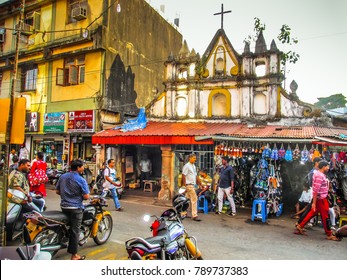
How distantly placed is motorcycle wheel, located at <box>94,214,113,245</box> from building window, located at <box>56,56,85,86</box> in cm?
1010

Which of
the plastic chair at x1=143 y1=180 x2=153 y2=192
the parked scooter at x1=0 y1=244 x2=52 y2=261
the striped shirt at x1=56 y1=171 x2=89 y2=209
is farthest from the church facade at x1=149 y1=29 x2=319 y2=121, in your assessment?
the parked scooter at x1=0 y1=244 x2=52 y2=261

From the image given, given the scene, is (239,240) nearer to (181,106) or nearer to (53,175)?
(181,106)

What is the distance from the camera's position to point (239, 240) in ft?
19.2

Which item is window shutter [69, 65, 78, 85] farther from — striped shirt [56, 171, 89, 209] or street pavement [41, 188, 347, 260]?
striped shirt [56, 171, 89, 209]

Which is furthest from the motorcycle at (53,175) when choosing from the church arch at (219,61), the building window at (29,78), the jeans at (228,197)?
the church arch at (219,61)

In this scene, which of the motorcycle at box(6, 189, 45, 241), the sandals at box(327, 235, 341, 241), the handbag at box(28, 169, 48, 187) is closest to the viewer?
the motorcycle at box(6, 189, 45, 241)

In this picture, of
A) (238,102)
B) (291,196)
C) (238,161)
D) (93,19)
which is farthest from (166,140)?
(93,19)

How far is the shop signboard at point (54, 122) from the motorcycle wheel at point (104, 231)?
380 inches

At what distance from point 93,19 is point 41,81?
14.9ft

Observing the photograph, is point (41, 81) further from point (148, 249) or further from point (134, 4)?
point (148, 249)

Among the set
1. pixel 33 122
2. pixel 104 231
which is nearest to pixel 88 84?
pixel 33 122

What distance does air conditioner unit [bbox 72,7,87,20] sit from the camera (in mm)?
13664

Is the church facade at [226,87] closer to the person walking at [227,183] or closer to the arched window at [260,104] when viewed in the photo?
the arched window at [260,104]

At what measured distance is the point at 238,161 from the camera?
939cm
